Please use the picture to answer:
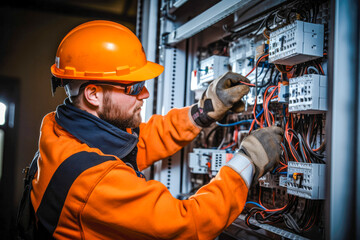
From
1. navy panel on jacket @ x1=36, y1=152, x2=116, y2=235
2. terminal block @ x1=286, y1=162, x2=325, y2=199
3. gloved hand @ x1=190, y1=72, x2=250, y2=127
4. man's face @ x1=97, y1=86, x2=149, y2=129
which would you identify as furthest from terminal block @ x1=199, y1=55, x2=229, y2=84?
navy panel on jacket @ x1=36, y1=152, x2=116, y2=235

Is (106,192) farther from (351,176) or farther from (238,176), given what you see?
(351,176)

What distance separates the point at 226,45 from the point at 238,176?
101 cm

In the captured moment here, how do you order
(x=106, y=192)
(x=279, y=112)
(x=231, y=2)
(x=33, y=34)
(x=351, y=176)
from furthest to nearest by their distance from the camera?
(x=33, y=34), (x=279, y=112), (x=231, y=2), (x=106, y=192), (x=351, y=176)

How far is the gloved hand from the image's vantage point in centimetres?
161

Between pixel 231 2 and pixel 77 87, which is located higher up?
pixel 231 2

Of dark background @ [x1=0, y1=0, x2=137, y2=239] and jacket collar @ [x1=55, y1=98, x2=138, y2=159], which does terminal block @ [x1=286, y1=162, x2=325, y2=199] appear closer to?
jacket collar @ [x1=55, y1=98, x2=138, y2=159]

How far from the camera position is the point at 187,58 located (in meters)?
2.12

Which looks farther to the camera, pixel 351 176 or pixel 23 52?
pixel 23 52

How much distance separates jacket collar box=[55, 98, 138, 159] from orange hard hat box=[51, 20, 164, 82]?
0.15m

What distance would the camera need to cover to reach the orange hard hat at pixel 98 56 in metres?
1.42

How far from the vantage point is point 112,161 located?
1.22m

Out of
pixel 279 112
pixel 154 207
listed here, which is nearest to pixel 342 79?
pixel 279 112

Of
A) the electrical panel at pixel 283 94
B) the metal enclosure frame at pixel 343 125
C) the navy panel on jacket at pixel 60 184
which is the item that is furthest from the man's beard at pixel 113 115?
the metal enclosure frame at pixel 343 125

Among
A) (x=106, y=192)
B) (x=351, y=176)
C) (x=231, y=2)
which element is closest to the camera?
Answer: (x=351, y=176)
